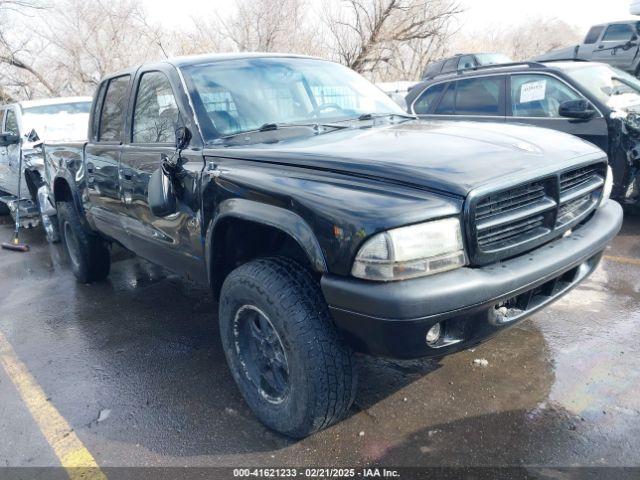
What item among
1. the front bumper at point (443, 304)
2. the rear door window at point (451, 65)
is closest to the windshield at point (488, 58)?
the rear door window at point (451, 65)

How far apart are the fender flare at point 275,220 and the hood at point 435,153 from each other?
0.25 metres

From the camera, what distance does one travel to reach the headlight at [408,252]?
2.03 m

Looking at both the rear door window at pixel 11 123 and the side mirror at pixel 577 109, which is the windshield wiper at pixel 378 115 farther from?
the rear door window at pixel 11 123

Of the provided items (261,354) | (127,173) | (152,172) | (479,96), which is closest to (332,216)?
(261,354)

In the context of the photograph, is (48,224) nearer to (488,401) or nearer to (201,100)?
(201,100)

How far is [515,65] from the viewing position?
6.20 m

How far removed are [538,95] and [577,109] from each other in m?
0.67

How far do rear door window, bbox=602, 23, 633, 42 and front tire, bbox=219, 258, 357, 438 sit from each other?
15.0 metres

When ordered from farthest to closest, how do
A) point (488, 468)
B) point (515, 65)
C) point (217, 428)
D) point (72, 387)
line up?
point (515, 65), point (72, 387), point (217, 428), point (488, 468)

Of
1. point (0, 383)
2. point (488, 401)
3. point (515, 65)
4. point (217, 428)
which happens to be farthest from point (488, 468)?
point (515, 65)

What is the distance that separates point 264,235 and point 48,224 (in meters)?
5.03

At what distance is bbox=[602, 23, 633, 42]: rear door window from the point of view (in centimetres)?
1380

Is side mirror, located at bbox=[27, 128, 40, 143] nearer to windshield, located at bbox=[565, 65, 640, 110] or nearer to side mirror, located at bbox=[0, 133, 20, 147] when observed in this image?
side mirror, located at bbox=[0, 133, 20, 147]

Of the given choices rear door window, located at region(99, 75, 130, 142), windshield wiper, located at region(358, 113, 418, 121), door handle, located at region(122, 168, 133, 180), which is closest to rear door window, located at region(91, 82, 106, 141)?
rear door window, located at region(99, 75, 130, 142)
